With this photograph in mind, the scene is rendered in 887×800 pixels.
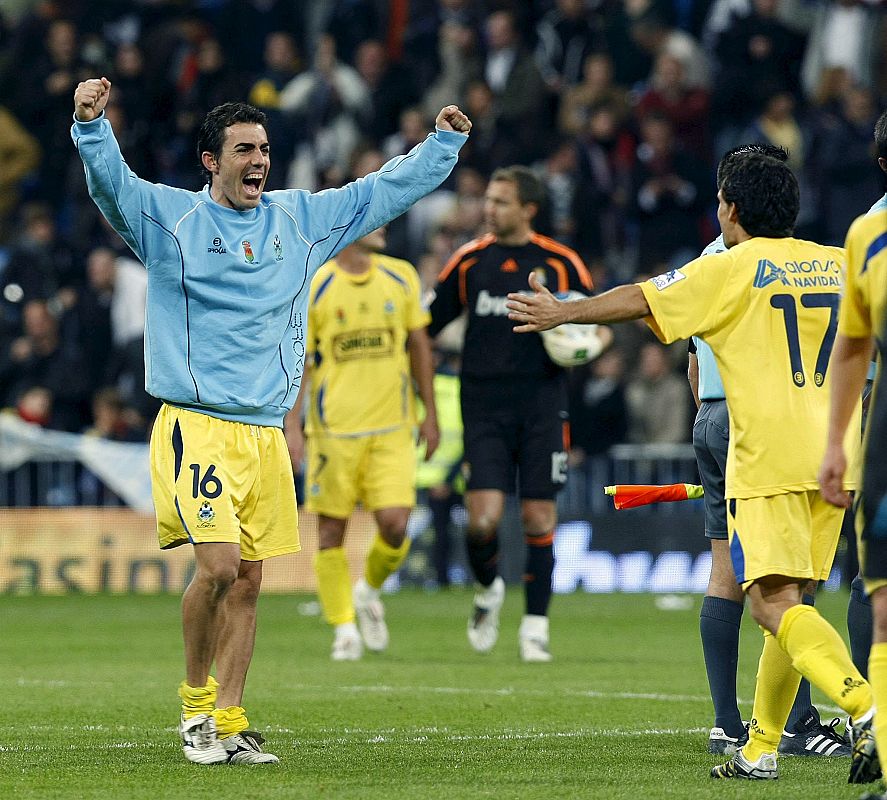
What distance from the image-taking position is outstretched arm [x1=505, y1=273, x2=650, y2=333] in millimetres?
6004

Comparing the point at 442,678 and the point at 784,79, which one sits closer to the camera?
the point at 442,678

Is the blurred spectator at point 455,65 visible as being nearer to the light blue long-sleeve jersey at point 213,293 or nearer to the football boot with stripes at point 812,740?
the light blue long-sleeve jersey at point 213,293

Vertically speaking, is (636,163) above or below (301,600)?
above

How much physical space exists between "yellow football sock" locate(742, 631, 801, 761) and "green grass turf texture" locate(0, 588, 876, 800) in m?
0.16

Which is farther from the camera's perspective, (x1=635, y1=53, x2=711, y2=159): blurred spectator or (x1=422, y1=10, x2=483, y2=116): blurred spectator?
(x1=422, y1=10, x2=483, y2=116): blurred spectator

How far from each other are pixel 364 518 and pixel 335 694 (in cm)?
745

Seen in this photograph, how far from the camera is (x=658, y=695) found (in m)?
9.19

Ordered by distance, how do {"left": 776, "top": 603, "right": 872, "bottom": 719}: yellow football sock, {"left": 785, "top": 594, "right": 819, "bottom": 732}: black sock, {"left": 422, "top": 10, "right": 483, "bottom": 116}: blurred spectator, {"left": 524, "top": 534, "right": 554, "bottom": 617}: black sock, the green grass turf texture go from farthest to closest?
{"left": 422, "top": 10, "right": 483, "bottom": 116}: blurred spectator, {"left": 524, "top": 534, "right": 554, "bottom": 617}: black sock, {"left": 785, "top": 594, "right": 819, "bottom": 732}: black sock, the green grass turf texture, {"left": 776, "top": 603, "right": 872, "bottom": 719}: yellow football sock

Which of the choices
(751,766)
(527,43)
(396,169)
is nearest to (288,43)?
(527,43)

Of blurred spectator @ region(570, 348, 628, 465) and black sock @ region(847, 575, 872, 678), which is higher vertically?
blurred spectator @ region(570, 348, 628, 465)

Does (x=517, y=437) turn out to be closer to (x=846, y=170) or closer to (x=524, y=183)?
(x=524, y=183)

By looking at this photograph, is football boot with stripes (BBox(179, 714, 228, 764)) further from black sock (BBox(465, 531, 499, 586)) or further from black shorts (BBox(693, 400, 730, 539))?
black sock (BBox(465, 531, 499, 586))

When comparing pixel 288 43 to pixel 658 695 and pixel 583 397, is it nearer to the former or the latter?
pixel 583 397

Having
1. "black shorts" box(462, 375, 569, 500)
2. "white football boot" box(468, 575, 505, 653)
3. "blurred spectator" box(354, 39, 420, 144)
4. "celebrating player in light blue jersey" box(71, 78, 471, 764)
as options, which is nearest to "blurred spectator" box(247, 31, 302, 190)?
"blurred spectator" box(354, 39, 420, 144)
